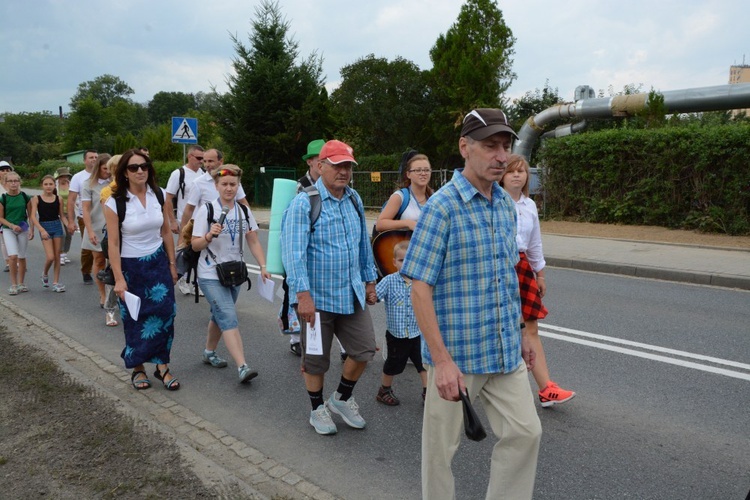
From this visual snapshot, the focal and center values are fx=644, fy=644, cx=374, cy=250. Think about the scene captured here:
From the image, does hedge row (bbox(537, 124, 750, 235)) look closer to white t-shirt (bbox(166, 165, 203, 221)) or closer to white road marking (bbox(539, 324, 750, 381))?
white road marking (bbox(539, 324, 750, 381))

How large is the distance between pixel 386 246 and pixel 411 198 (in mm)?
447

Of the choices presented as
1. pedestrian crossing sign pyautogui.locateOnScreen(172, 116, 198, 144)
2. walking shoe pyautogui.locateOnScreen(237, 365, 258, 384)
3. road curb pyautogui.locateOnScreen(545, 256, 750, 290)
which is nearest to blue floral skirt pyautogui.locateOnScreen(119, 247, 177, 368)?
walking shoe pyautogui.locateOnScreen(237, 365, 258, 384)

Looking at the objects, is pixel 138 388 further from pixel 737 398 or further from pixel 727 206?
pixel 727 206

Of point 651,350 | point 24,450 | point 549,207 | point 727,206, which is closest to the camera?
point 24,450

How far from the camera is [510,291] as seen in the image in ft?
8.86

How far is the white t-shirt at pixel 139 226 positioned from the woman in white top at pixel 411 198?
175 cm

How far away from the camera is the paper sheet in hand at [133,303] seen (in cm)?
484

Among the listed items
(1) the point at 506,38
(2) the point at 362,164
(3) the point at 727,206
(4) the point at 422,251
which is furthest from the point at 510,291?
(1) the point at 506,38

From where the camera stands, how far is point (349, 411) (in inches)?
170

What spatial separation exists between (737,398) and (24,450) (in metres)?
4.78

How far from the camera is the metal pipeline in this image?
64.4 feet

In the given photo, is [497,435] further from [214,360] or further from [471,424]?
[214,360]

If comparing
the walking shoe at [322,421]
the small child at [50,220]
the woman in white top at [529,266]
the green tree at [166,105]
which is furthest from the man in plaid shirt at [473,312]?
the green tree at [166,105]

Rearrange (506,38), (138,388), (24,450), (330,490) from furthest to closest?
(506,38)
(138,388)
(24,450)
(330,490)
